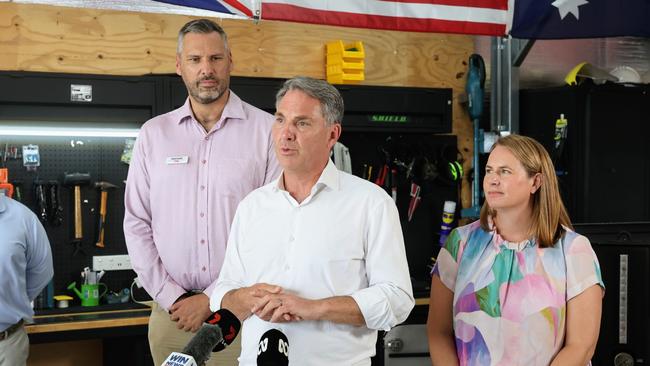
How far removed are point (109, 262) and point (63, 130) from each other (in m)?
0.81

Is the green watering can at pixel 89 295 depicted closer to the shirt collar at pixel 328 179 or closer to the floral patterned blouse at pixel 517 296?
the floral patterned blouse at pixel 517 296

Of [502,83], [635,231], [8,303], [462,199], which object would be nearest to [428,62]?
[502,83]

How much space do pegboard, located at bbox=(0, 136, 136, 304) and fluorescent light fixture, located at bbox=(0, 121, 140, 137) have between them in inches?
2.3

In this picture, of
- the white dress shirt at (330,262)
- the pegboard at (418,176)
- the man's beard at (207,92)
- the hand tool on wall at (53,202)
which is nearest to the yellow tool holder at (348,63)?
the pegboard at (418,176)

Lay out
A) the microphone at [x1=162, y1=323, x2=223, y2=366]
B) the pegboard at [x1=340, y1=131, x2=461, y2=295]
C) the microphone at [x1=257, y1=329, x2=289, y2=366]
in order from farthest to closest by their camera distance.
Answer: the pegboard at [x1=340, y1=131, x2=461, y2=295], the microphone at [x1=257, y1=329, x2=289, y2=366], the microphone at [x1=162, y1=323, x2=223, y2=366]

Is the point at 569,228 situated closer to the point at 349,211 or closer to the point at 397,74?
the point at 349,211

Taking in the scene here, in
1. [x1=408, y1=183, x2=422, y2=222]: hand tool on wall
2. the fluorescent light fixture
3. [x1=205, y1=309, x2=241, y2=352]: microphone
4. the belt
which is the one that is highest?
the fluorescent light fixture

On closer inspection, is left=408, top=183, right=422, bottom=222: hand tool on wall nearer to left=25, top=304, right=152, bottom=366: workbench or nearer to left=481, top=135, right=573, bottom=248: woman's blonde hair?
left=25, top=304, right=152, bottom=366: workbench

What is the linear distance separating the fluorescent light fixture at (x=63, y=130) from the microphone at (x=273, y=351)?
10.6ft

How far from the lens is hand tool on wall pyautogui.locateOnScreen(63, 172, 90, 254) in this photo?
15.7 feet

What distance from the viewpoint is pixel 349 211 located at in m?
2.32

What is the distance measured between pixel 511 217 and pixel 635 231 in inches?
26.6

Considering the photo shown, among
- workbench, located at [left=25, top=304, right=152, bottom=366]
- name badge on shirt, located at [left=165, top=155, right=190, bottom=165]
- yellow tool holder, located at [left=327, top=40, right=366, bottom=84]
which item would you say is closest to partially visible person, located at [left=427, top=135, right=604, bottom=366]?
name badge on shirt, located at [left=165, top=155, right=190, bottom=165]

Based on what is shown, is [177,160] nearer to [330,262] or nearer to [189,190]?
[189,190]
